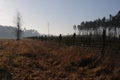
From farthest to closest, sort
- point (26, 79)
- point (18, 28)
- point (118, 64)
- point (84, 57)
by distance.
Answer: point (18, 28) → point (84, 57) → point (118, 64) → point (26, 79)

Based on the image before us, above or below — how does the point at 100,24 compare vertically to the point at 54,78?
above

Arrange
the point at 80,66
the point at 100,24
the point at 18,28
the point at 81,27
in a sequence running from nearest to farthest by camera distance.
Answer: the point at 80,66 < the point at 18,28 < the point at 100,24 < the point at 81,27

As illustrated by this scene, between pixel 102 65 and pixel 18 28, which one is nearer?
pixel 102 65

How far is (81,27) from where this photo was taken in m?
168

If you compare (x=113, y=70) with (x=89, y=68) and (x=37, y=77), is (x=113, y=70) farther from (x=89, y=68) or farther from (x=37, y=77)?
(x=37, y=77)

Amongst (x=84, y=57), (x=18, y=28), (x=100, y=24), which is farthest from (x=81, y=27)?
(x=84, y=57)

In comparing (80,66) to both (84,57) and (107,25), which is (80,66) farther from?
(107,25)

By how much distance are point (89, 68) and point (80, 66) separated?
846 millimetres

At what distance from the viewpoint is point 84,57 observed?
548 inches

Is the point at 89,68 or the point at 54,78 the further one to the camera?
the point at 89,68

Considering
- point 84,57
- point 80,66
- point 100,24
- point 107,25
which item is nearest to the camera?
point 80,66

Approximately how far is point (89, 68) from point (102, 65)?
0.78 metres

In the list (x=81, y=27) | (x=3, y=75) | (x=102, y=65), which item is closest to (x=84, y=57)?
(x=102, y=65)

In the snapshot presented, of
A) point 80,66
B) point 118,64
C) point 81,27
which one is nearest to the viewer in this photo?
point 118,64
